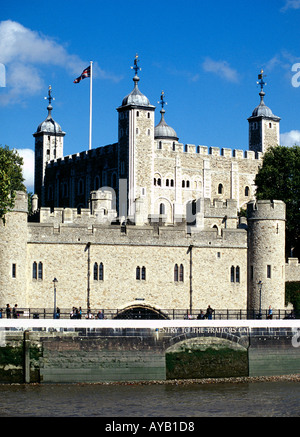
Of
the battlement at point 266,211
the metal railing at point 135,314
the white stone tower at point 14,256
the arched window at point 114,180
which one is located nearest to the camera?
the metal railing at point 135,314

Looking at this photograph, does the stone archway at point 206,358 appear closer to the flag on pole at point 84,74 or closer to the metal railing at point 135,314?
the metal railing at point 135,314

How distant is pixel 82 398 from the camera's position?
45.9m

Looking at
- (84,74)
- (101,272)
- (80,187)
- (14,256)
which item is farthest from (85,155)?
(14,256)

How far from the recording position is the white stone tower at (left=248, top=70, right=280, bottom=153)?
11050 cm

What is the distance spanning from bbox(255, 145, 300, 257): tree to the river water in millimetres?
25984

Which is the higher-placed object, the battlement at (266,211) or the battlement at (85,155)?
the battlement at (85,155)

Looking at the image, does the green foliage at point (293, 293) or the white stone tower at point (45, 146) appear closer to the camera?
the green foliage at point (293, 293)

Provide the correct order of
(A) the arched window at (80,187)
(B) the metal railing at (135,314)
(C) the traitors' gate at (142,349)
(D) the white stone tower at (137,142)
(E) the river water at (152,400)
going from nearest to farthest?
(E) the river water at (152,400) < (C) the traitors' gate at (142,349) < (B) the metal railing at (135,314) < (D) the white stone tower at (137,142) < (A) the arched window at (80,187)

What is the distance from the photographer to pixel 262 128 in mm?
110500

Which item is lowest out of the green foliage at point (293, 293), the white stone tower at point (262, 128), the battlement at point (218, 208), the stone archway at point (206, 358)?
the stone archway at point (206, 358)

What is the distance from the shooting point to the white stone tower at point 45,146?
117 metres

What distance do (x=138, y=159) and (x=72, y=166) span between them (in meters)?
15.0

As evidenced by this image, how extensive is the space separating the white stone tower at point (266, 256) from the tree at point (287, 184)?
1315 cm

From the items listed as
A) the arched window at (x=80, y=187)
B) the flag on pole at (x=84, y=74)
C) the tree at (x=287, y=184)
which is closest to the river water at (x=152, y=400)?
the tree at (x=287, y=184)
